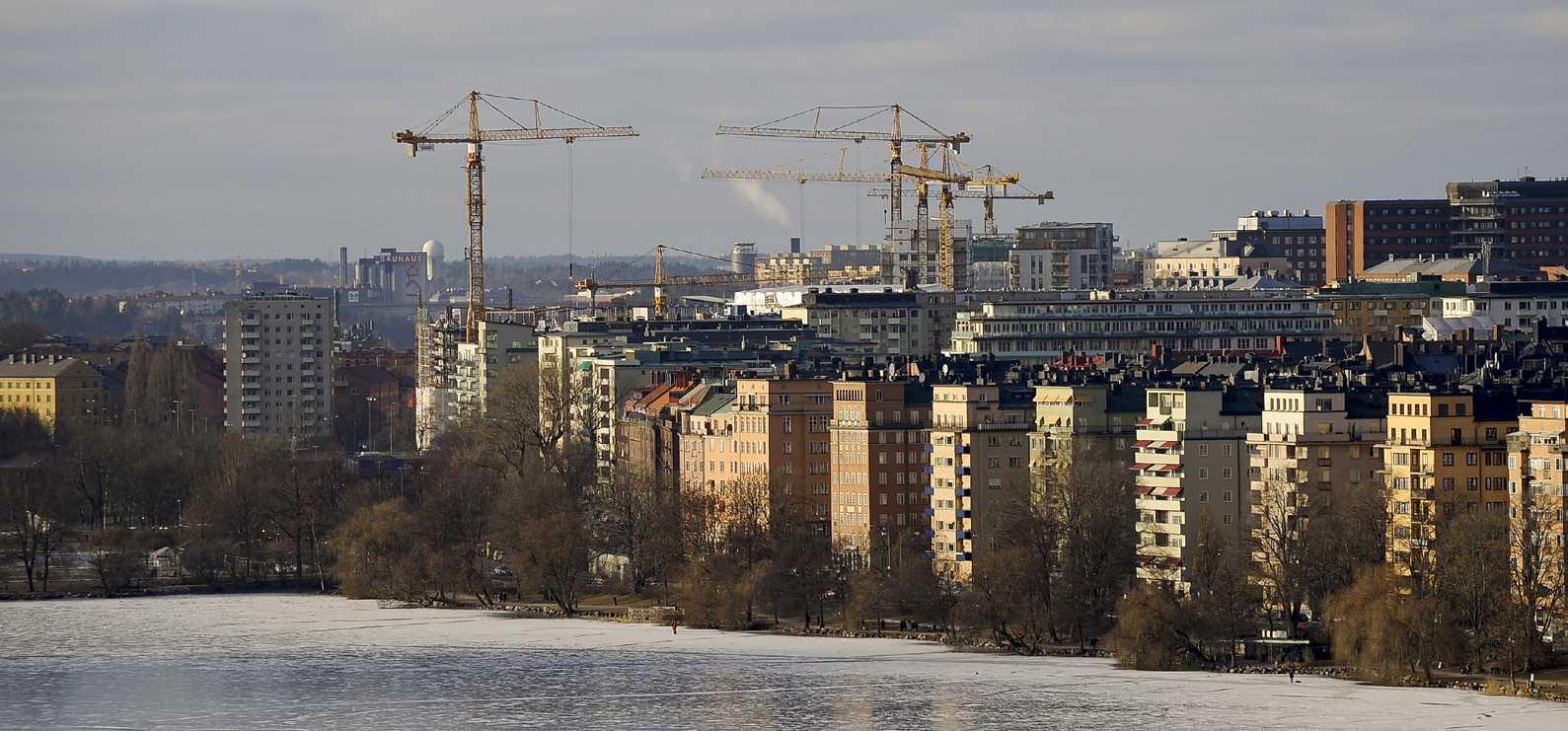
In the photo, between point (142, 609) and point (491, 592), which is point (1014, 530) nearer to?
point (491, 592)

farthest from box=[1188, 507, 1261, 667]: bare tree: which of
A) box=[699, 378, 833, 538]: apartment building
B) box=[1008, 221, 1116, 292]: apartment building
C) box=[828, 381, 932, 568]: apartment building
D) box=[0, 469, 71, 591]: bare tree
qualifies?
box=[1008, 221, 1116, 292]: apartment building

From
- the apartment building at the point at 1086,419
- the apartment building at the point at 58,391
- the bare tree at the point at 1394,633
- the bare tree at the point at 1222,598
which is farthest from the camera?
the apartment building at the point at 58,391

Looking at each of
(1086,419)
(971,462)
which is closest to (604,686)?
(971,462)

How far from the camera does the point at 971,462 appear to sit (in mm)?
77062

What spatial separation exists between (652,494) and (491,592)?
17.6 ft

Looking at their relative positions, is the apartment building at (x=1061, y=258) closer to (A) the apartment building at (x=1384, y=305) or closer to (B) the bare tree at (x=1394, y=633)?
(A) the apartment building at (x=1384, y=305)

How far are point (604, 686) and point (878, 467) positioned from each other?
19.8 meters

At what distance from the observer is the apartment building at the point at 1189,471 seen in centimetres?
7006

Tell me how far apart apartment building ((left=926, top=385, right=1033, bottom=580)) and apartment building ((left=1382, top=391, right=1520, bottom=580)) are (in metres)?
12.2

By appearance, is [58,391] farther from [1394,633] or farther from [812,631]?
[1394,633]

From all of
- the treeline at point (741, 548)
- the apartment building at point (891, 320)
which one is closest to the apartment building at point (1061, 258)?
the apartment building at point (891, 320)

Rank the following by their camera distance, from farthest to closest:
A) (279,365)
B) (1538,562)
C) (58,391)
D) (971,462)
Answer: (58,391), (279,365), (971,462), (1538,562)

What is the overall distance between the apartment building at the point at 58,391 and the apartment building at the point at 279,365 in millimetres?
9072

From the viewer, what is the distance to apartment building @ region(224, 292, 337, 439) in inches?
5487
